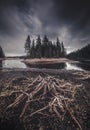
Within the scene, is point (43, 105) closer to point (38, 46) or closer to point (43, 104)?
point (43, 104)

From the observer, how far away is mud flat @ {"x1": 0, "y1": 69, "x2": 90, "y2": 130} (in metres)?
2.54

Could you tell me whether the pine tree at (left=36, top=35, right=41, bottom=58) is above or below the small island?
above

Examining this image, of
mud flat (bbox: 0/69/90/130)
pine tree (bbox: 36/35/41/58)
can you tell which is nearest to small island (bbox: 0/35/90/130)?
mud flat (bbox: 0/69/90/130)

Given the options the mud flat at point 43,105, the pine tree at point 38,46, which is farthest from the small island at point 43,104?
the pine tree at point 38,46

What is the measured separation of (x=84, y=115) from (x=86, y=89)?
4.40ft

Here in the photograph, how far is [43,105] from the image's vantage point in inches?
121

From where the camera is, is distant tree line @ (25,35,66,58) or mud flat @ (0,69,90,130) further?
distant tree line @ (25,35,66,58)

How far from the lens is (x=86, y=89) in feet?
12.9

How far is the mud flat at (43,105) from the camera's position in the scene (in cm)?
254

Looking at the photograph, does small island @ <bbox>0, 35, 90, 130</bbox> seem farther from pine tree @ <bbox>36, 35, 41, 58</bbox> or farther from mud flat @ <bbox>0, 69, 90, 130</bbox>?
pine tree @ <bbox>36, 35, 41, 58</bbox>

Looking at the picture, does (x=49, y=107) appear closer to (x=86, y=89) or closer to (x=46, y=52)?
(x=86, y=89)

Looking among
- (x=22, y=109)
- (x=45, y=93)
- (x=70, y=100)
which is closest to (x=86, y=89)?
(x=70, y=100)

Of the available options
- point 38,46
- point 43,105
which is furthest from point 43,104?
point 38,46

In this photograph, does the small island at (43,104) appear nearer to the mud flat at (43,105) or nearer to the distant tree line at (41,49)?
the mud flat at (43,105)
